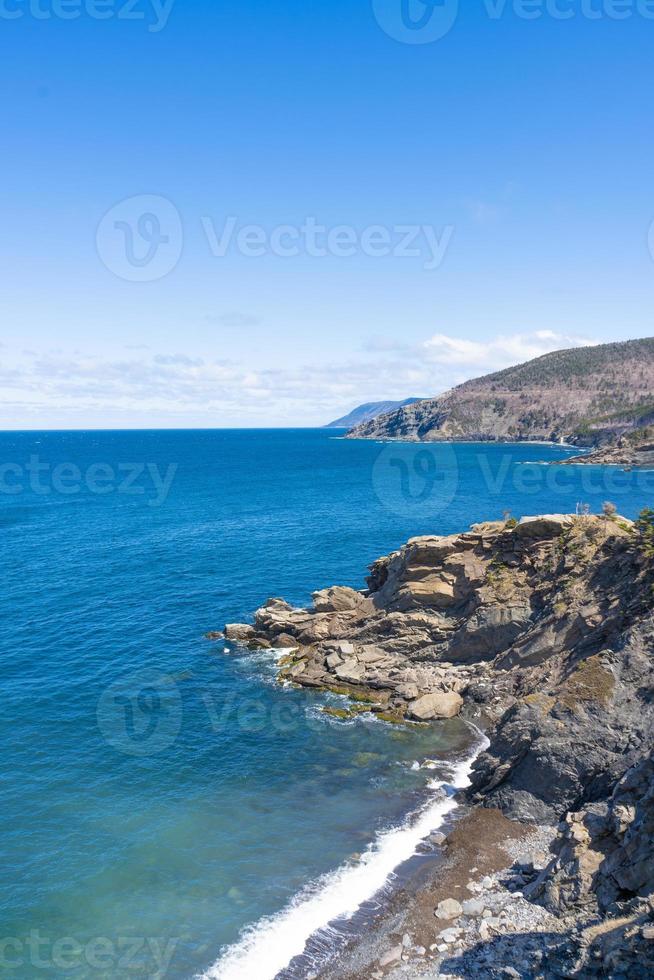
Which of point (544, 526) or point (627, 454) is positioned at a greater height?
point (627, 454)

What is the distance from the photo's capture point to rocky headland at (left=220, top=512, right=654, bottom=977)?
67.6 feet

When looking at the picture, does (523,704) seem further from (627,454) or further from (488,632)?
(627,454)

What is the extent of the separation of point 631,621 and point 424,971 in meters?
20.4

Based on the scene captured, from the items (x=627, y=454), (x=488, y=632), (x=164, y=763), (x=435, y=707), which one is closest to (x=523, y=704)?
(x=435, y=707)

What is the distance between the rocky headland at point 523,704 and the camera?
811 inches

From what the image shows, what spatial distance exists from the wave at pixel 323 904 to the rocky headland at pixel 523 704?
1.81m

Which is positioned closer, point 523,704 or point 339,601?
point 523,704

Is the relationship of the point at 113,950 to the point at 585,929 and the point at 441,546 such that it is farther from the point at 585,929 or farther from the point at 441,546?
the point at 441,546

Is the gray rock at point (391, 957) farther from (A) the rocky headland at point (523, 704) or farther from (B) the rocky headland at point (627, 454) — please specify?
(B) the rocky headland at point (627, 454)

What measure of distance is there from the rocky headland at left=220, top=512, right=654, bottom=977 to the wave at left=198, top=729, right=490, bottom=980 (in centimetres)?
181

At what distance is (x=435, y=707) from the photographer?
3966 cm

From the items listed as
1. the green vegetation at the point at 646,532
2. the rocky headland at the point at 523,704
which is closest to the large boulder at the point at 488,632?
the rocky headland at the point at 523,704

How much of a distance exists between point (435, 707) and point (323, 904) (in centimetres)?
1587

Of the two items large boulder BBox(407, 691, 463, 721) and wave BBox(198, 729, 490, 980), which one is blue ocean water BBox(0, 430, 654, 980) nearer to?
wave BBox(198, 729, 490, 980)
